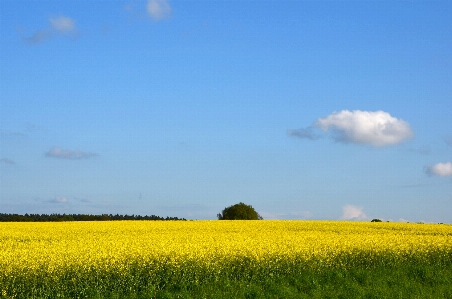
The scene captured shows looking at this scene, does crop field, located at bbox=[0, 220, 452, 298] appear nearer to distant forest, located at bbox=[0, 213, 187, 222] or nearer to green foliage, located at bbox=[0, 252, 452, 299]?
green foliage, located at bbox=[0, 252, 452, 299]

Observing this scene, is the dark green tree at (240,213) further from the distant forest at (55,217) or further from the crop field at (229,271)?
the crop field at (229,271)

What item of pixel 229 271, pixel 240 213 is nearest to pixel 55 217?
pixel 240 213

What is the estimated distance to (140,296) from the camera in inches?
717

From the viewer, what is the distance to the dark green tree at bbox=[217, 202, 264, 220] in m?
73.7

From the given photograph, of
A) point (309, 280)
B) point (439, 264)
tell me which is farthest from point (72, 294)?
point (439, 264)

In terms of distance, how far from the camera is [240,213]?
73.9m

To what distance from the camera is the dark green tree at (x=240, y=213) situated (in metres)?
73.7

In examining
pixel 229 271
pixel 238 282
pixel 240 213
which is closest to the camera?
pixel 238 282

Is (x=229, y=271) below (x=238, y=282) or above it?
above

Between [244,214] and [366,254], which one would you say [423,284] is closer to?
[366,254]

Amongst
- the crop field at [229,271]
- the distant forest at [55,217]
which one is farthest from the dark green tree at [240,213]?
the crop field at [229,271]

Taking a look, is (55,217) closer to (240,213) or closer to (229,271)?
(240,213)

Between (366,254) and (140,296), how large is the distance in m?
12.1

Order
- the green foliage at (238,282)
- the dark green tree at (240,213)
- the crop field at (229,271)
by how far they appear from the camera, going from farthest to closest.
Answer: the dark green tree at (240,213)
the crop field at (229,271)
the green foliage at (238,282)
